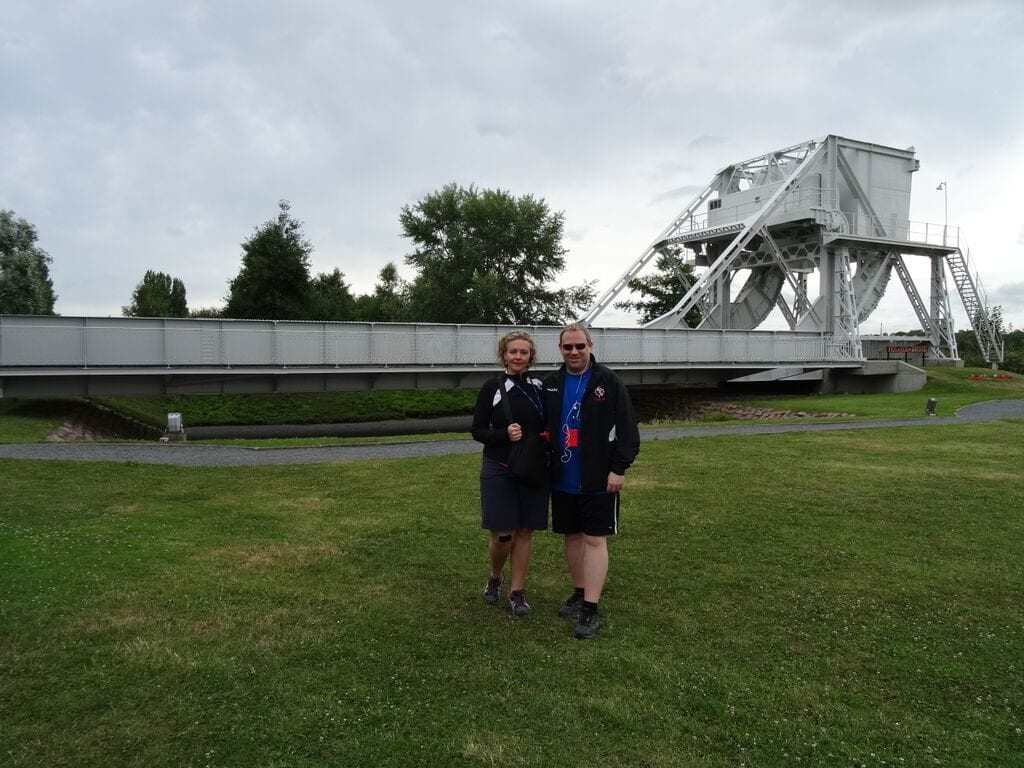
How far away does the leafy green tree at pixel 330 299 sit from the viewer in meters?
49.7

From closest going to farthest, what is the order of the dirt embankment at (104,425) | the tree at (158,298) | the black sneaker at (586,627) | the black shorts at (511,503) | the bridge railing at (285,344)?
the black sneaker at (586,627) < the black shorts at (511,503) < the bridge railing at (285,344) < the dirt embankment at (104,425) < the tree at (158,298)

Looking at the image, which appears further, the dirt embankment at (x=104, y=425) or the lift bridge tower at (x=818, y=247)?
the lift bridge tower at (x=818, y=247)

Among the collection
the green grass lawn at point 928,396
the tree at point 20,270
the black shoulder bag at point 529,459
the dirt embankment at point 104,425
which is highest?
the tree at point 20,270

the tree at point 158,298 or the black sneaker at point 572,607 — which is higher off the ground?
the tree at point 158,298

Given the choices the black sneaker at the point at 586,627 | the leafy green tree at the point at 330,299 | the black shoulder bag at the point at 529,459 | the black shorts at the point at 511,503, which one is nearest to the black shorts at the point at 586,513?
the black shorts at the point at 511,503

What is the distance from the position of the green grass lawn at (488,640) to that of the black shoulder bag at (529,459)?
42.8 inches

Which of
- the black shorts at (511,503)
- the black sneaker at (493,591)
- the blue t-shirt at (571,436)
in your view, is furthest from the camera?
the black sneaker at (493,591)

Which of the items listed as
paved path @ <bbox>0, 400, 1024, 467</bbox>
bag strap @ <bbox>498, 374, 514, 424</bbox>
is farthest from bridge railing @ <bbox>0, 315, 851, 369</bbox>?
bag strap @ <bbox>498, 374, 514, 424</bbox>

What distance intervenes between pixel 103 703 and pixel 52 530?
14.4ft

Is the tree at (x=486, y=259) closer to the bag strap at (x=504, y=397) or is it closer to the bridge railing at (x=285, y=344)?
the bridge railing at (x=285, y=344)

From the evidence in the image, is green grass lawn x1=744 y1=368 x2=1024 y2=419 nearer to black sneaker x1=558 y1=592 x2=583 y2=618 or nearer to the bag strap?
black sneaker x1=558 y1=592 x2=583 y2=618

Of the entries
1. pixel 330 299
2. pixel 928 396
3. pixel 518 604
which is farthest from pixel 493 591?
pixel 330 299

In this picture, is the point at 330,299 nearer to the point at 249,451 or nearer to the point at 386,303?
the point at 386,303

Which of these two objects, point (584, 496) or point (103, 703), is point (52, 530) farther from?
point (584, 496)
